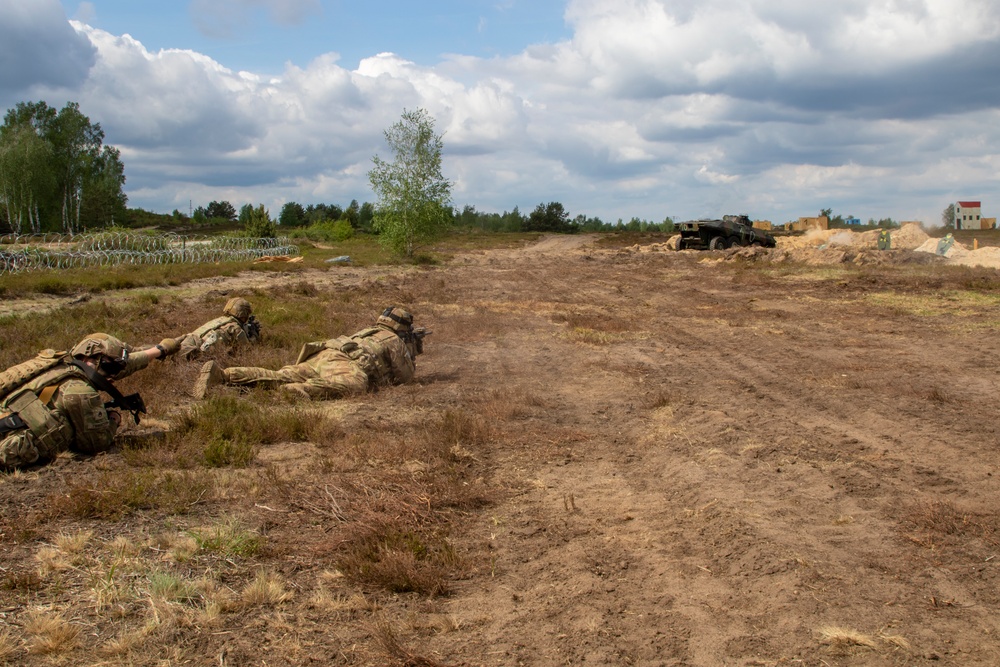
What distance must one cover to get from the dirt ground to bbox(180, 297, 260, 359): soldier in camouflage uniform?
260 cm

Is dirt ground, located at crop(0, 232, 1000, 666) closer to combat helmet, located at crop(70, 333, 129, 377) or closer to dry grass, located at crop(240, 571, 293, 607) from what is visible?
dry grass, located at crop(240, 571, 293, 607)

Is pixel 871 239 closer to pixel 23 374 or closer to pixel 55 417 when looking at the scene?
pixel 55 417

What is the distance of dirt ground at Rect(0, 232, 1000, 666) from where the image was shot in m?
3.55

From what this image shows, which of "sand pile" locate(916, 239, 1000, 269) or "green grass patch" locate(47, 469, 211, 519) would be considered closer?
"green grass patch" locate(47, 469, 211, 519)

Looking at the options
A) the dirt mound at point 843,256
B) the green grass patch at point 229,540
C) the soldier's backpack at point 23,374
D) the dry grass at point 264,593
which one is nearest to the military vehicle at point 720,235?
the dirt mound at point 843,256

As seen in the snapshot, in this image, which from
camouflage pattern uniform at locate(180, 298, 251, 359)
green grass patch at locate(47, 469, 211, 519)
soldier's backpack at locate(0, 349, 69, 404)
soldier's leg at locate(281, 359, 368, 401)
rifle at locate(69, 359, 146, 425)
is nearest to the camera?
green grass patch at locate(47, 469, 211, 519)

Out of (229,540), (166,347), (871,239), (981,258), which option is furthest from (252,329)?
(871,239)

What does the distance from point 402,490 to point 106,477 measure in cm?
204

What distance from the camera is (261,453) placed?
6391 mm

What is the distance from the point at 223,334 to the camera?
34.3 ft

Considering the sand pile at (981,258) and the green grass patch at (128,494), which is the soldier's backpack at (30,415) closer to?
the green grass patch at (128,494)

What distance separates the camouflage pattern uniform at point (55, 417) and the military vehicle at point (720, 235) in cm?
3092

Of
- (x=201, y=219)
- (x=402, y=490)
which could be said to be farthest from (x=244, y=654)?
(x=201, y=219)

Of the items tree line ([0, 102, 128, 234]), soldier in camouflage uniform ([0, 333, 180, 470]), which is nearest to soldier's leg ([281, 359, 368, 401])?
soldier in camouflage uniform ([0, 333, 180, 470])
